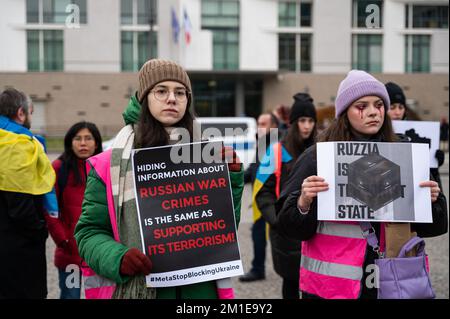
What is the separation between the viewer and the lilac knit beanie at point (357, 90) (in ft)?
8.37

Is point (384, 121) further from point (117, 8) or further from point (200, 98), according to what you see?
point (200, 98)

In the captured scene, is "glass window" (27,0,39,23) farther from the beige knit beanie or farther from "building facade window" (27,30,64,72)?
the beige knit beanie

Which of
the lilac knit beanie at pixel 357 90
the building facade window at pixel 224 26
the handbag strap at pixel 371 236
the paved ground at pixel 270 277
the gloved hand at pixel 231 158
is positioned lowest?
the paved ground at pixel 270 277

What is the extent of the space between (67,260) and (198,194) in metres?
2.39

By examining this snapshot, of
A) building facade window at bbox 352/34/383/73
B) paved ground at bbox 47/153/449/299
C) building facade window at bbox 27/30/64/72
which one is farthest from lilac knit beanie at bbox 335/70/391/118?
building facade window at bbox 27/30/64/72

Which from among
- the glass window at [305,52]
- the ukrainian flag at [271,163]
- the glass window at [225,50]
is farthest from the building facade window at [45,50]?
the ukrainian flag at [271,163]

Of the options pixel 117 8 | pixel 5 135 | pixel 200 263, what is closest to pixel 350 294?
pixel 200 263

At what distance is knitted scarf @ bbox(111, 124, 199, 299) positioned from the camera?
2.08 m

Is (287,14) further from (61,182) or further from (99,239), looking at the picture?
(99,239)

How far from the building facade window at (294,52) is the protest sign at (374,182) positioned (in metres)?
29.3

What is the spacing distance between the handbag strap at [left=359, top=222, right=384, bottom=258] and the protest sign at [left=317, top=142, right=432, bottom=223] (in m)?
0.09

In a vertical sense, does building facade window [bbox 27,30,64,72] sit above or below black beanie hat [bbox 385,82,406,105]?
above

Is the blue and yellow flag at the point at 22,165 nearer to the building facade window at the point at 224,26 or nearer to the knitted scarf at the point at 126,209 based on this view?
the knitted scarf at the point at 126,209
